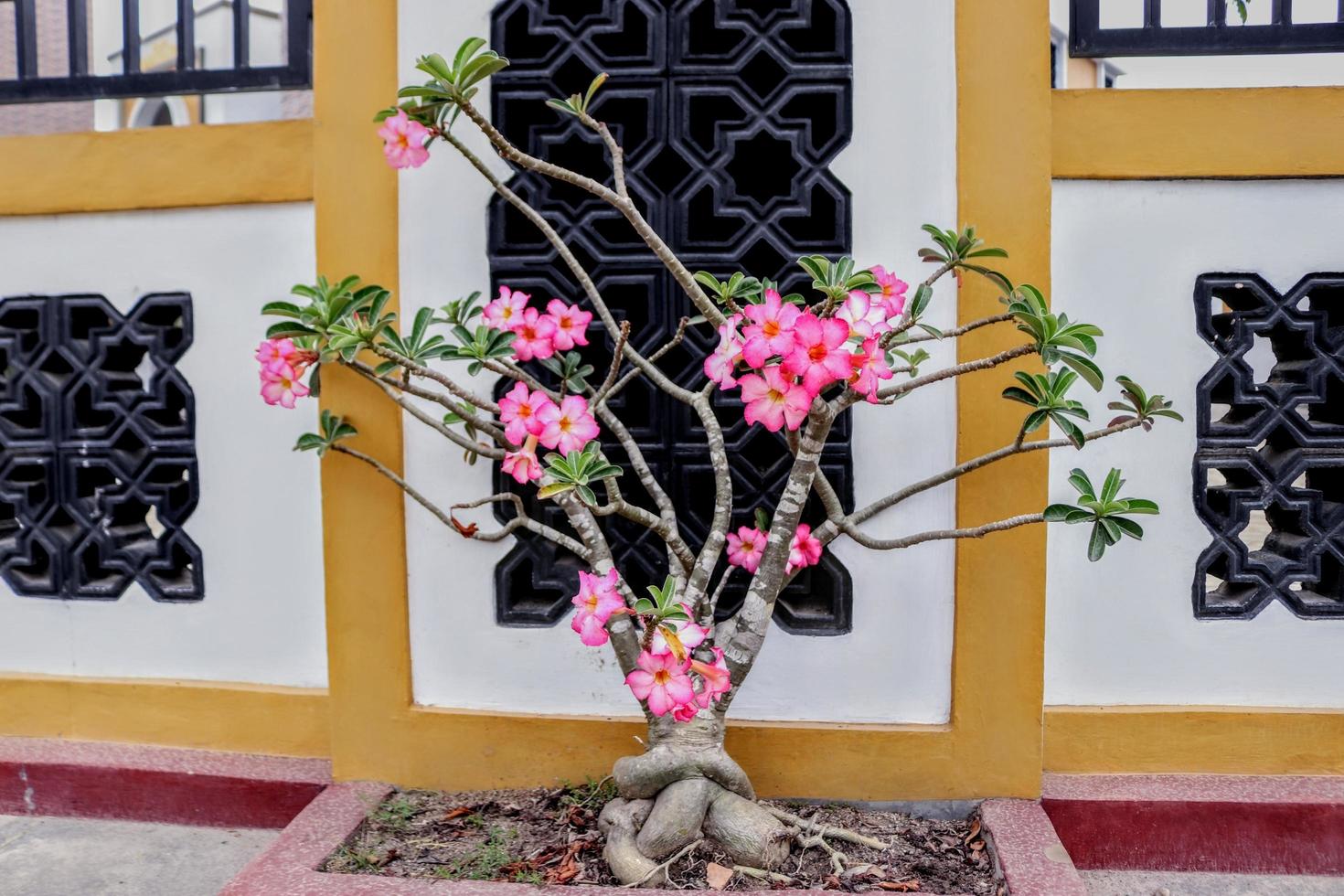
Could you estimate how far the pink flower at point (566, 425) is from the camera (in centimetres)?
210

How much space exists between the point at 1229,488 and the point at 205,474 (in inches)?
118

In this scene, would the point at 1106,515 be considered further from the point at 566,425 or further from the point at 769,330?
the point at 566,425

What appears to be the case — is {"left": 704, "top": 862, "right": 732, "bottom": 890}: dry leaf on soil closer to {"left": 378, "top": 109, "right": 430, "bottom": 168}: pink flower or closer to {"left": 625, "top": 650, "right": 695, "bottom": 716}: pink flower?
{"left": 625, "top": 650, "right": 695, "bottom": 716}: pink flower

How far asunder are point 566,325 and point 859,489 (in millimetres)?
902

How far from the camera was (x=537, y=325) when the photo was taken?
2.30m

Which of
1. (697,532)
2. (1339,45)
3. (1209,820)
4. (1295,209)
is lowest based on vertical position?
(1209,820)

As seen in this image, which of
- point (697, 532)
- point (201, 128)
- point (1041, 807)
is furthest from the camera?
point (201, 128)

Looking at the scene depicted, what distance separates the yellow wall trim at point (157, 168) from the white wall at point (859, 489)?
43 cm

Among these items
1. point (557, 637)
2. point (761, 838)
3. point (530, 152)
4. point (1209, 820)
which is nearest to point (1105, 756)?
point (1209, 820)

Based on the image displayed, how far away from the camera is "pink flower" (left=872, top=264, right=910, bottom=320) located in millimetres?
2051

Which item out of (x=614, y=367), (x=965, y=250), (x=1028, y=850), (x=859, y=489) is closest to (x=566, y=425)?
(x=614, y=367)

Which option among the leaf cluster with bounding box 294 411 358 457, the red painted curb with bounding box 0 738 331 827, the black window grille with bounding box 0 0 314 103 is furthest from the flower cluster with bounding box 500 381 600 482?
the black window grille with bounding box 0 0 314 103

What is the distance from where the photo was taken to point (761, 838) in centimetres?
219

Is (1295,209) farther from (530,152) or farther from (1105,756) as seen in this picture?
(530,152)
